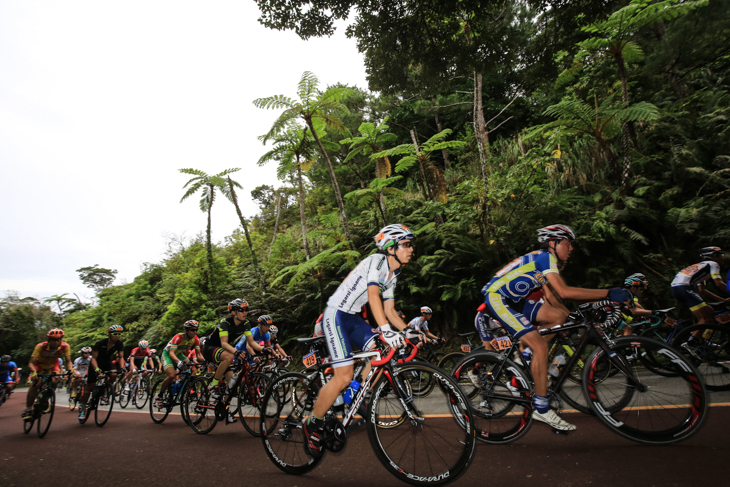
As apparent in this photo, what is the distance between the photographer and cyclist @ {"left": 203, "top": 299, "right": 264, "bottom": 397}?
5926 mm

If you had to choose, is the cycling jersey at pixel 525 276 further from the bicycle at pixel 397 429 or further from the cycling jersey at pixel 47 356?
the cycling jersey at pixel 47 356

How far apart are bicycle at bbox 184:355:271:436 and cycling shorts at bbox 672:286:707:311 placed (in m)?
6.37

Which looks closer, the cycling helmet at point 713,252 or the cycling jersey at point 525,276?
the cycling jersey at point 525,276

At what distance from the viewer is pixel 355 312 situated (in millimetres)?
3494

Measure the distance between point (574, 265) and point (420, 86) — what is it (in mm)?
6079

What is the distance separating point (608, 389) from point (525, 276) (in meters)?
1.28

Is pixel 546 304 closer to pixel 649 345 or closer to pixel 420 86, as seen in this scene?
pixel 649 345

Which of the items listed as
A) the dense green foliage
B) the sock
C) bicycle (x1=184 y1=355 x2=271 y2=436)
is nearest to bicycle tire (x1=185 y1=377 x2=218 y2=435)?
bicycle (x1=184 y1=355 x2=271 y2=436)

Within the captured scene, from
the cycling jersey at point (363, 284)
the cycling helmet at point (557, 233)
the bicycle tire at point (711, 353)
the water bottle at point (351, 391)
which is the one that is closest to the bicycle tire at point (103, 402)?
the water bottle at point (351, 391)

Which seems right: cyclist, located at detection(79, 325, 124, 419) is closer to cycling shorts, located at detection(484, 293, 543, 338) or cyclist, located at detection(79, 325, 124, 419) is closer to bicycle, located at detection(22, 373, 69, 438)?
bicycle, located at detection(22, 373, 69, 438)

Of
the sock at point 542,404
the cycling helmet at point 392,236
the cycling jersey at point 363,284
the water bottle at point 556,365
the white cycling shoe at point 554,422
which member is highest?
the cycling helmet at point 392,236

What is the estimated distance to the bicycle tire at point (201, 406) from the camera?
5906mm

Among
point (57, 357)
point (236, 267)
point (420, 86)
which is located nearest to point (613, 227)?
point (420, 86)

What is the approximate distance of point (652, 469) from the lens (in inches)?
106
